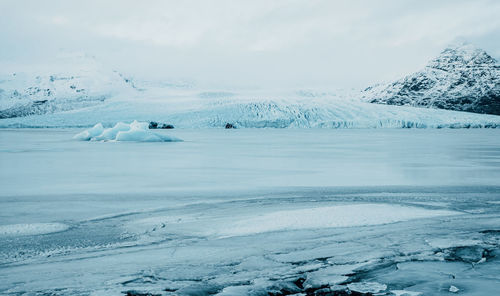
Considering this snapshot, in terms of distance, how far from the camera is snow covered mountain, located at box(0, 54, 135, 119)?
79062 millimetres

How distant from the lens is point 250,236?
3.34 m

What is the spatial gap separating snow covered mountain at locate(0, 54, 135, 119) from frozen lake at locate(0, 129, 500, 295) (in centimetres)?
7037

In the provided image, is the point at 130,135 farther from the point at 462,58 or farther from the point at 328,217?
the point at 462,58

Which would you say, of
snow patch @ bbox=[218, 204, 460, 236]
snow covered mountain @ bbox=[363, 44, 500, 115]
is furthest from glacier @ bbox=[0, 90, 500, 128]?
snow covered mountain @ bbox=[363, 44, 500, 115]

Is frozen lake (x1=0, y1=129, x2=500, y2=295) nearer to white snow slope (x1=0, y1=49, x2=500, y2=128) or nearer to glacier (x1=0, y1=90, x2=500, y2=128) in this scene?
glacier (x1=0, y1=90, x2=500, y2=128)

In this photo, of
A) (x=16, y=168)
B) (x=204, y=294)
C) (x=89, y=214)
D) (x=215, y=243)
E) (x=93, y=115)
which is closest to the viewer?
(x=204, y=294)

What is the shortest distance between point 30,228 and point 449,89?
13033cm

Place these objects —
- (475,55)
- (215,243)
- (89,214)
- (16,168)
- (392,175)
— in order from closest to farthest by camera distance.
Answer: (215,243), (89,214), (392,175), (16,168), (475,55)

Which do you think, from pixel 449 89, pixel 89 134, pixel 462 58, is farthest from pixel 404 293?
pixel 462 58

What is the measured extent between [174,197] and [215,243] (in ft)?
6.58

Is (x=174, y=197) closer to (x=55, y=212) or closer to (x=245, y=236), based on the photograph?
(x=55, y=212)

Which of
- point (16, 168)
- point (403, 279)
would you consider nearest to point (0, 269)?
point (403, 279)

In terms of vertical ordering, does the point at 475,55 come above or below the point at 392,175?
above

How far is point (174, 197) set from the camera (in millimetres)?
5090
